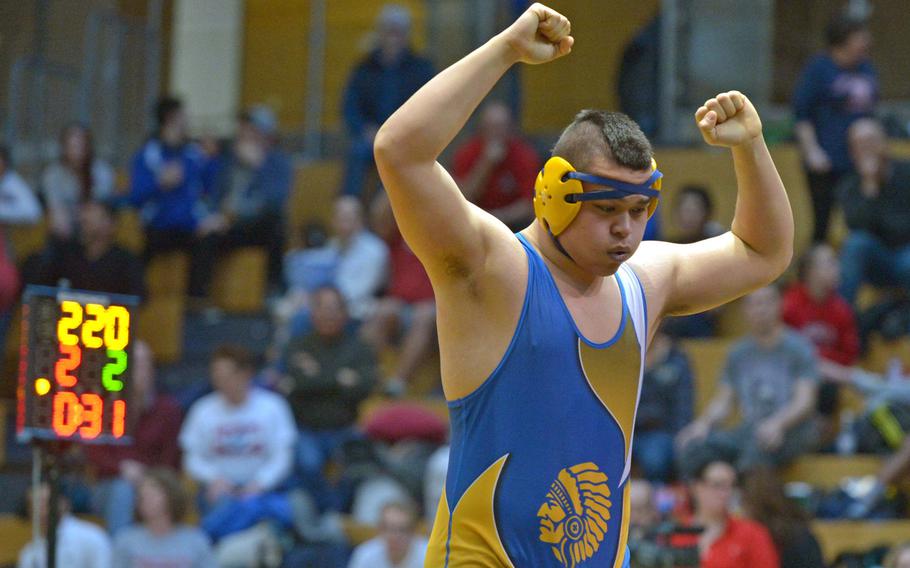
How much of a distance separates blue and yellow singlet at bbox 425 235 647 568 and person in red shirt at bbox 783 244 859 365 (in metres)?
6.30

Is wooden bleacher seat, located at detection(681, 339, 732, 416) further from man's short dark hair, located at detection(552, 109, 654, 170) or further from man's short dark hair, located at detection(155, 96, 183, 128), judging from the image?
man's short dark hair, located at detection(552, 109, 654, 170)

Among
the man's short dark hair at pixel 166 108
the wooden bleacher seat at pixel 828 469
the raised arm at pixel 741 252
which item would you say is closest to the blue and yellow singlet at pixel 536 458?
the raised arm at pixel 741 252

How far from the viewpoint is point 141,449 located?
10.3m

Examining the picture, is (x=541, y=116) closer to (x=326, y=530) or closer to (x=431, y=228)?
(x=326, y=530)

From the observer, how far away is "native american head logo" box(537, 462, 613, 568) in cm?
385

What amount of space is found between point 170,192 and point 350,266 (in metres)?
1.81

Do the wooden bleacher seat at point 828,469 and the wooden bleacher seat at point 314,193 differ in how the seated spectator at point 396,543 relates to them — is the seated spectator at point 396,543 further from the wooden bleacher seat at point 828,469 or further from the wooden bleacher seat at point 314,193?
the wooden bleacher seat at point 314,193

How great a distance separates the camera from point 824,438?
988 centimetres

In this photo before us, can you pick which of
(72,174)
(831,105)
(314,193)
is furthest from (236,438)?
(831,105)

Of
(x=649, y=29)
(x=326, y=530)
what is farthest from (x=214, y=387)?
(x=649, y=29)

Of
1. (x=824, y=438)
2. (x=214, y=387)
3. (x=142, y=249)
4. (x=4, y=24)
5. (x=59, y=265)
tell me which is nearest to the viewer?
(x=824, y=438)

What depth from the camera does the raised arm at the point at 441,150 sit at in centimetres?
367

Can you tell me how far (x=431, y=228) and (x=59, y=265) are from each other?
334 inches

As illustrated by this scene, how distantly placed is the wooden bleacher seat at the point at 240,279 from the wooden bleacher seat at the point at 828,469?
496cm
